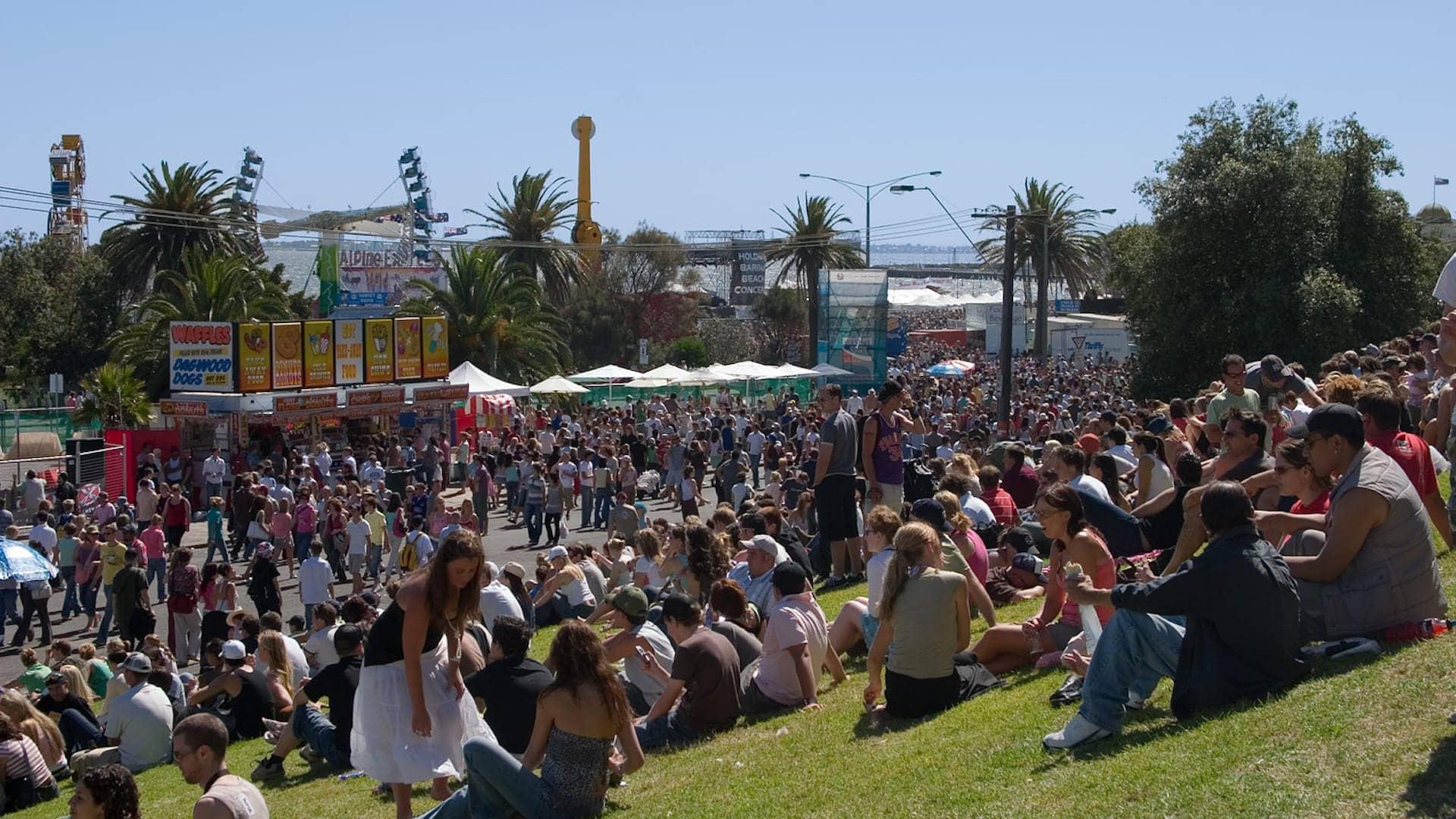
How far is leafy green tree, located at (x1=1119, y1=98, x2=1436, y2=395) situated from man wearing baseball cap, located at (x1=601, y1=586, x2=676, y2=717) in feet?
80.3

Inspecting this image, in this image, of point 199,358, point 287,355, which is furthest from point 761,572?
point 287,355

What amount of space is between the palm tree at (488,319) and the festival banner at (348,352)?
12012 millimetres

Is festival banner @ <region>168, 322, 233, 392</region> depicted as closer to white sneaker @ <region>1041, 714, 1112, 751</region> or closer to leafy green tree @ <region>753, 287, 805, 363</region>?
white sneaker @ <region>1041, 714, 1112, 751</region>

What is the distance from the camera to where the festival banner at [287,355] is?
32.0m

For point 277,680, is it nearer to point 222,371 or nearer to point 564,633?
point 564,633

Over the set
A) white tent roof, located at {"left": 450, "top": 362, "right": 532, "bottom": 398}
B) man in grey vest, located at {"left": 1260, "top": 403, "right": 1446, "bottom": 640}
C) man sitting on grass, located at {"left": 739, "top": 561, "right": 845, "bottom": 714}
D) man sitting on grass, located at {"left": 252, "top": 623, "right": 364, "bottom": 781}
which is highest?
man in grey vest, located at {"left": 1260, "top": 403, "right": 1446, "bottom": 640}

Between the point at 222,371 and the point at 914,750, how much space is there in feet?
88.0

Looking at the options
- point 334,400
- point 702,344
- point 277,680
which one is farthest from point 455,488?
point 702,344

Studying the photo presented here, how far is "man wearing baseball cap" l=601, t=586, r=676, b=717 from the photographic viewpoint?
356 inches

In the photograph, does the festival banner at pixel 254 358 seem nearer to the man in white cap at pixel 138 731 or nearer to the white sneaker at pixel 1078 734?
the man in white cap at pixel 138 731

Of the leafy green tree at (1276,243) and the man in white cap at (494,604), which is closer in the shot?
the man in white cap at (494,604)

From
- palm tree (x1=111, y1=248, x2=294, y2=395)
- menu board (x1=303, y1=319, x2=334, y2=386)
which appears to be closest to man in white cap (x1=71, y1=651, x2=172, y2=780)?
menu board (x1=303, y1=319, x2=334, y2=386)

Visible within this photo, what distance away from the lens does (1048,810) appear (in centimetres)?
561

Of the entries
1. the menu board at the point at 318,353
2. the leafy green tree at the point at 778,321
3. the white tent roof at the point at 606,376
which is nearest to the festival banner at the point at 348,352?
the menu board at the point at 318,353
